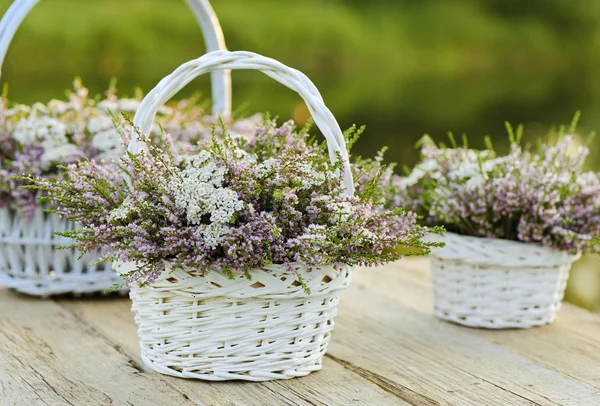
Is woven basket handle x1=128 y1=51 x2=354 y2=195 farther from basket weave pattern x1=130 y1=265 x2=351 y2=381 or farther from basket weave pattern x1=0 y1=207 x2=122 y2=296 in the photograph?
basket weave pattern x1=0 y1=207 x2=122 y2=296

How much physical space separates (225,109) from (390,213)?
3.61 ft

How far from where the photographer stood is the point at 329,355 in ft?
6.61

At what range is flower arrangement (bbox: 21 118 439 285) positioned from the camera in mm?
1582

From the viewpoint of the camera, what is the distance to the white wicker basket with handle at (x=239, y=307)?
1638 millimetres

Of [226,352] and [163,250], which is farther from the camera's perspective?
[226,352]

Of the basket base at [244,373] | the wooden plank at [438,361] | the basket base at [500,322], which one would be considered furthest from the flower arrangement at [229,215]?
the basket base at [500,322]

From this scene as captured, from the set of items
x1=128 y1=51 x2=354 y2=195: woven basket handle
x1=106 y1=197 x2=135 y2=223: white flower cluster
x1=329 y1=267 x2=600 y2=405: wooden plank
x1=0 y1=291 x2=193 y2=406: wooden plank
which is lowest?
x1=0 y1=291 x2=193 y2=406: wooden plank

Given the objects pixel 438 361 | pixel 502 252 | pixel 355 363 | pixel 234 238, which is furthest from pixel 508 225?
pixel 234 238

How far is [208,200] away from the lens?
5.19 feet

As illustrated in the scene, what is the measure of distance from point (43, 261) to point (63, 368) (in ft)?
1.99

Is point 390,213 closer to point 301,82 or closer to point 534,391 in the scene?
point 301,82

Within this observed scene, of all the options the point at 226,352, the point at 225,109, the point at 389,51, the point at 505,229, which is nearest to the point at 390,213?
the point at 226,352

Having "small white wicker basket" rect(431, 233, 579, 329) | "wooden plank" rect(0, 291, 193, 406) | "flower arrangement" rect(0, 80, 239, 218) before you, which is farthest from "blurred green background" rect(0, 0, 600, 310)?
"wooden plank" rect(0, 291, 193, 406)

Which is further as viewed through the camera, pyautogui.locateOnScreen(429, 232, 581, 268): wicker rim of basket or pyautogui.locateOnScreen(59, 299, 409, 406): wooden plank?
pyautogui.locateOnScreen(429, 232, 581, 268): wicker rim of basket
